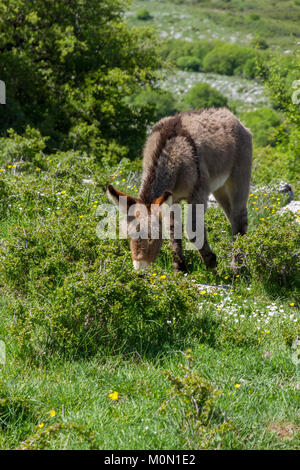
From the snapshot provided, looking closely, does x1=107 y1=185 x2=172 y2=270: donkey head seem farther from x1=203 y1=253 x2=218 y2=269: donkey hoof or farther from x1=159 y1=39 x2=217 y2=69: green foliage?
x1=159 y1=39 x2=217 y2=69: green foliage

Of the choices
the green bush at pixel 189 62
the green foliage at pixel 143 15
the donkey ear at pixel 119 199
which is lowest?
the green bush at pixel 189 62

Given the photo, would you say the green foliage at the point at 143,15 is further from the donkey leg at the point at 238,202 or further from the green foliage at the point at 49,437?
the green foliage at the point at 49,437

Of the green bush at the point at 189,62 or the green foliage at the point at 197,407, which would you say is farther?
the green bush at the point at 189,62

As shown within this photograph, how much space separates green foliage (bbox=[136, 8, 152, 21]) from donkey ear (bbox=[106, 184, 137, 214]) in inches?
6458

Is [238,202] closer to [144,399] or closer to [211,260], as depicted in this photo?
[211,260]

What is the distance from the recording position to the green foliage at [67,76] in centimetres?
1570

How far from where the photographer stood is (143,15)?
159875 millimetres

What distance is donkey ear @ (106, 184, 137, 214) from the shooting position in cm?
452

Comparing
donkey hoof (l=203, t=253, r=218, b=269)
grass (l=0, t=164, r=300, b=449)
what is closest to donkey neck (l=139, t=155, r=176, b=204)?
grass (l=0, t=164, r=300, b=449)

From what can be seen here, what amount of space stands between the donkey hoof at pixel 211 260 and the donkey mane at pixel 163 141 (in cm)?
103

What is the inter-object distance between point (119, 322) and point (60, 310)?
20.1 inches

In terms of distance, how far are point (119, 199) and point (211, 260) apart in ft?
5.48

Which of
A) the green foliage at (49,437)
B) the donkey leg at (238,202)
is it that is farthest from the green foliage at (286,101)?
the green foliage at (49,437)

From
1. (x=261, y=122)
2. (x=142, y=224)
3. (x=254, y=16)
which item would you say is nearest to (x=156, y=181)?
(x=142, y=224)
